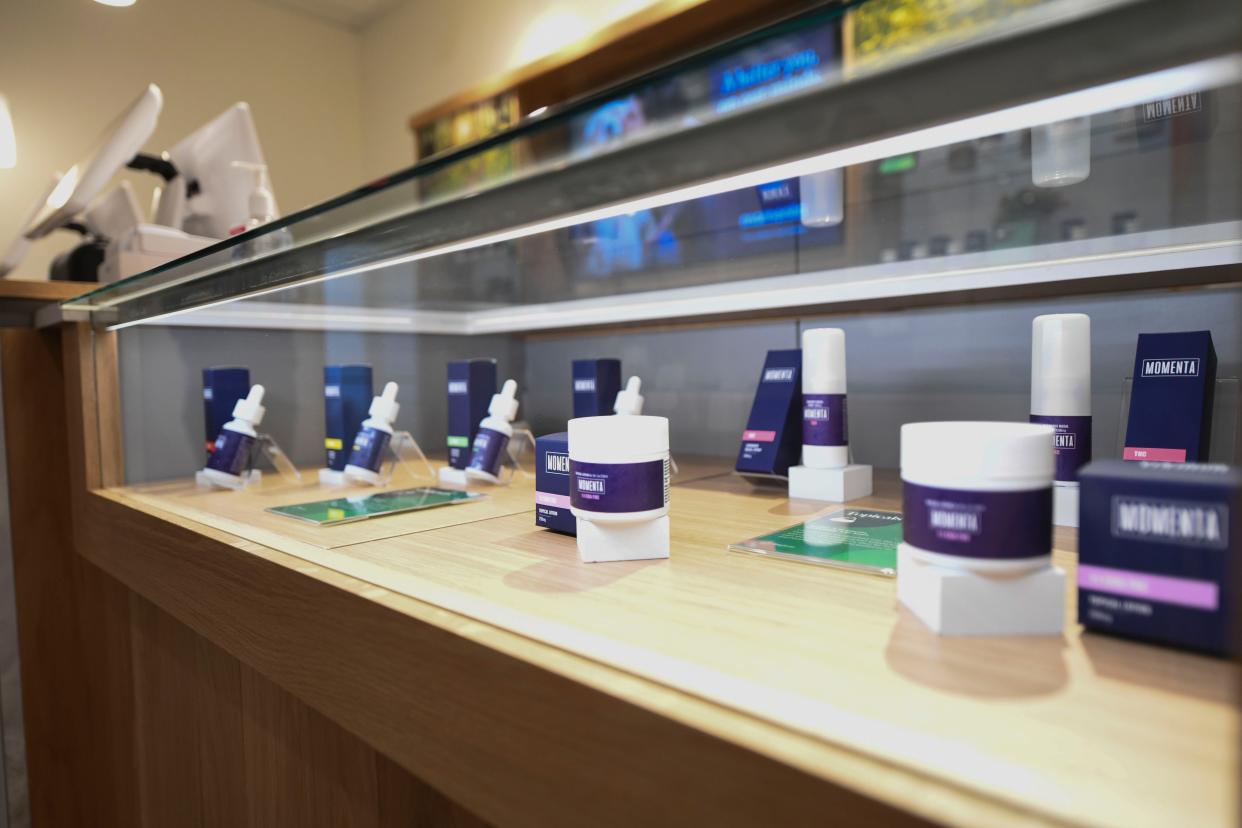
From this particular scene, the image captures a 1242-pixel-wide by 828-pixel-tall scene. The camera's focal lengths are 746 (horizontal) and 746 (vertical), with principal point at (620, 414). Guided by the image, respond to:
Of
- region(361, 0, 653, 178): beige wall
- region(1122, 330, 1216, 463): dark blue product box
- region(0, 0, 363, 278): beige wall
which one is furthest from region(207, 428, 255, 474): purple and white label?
region(0, 0, 363, 278): beige wall

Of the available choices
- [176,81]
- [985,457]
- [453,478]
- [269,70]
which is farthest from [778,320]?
[269,70]

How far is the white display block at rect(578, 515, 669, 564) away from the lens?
65 centimetres

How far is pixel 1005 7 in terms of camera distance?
1.01 feet

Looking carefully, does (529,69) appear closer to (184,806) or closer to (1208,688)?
(184,806)

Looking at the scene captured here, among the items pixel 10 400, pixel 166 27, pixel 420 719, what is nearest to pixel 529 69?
pixel 166 27

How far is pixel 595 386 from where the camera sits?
4.02 ft

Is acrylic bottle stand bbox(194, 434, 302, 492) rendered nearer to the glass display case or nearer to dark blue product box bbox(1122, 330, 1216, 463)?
the glass display case

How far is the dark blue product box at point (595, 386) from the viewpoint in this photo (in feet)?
4.01

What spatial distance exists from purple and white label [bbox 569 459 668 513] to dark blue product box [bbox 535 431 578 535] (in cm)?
11

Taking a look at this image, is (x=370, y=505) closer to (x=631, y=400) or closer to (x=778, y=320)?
(x=631, y=400)

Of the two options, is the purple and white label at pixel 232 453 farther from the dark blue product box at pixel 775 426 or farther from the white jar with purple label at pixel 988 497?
the white jar with purple label at pixel 988 497

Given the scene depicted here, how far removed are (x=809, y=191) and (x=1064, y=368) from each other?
0.31 metres

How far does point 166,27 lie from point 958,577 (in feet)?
12.7

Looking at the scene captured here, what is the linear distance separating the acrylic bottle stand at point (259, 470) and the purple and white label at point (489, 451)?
348mm
